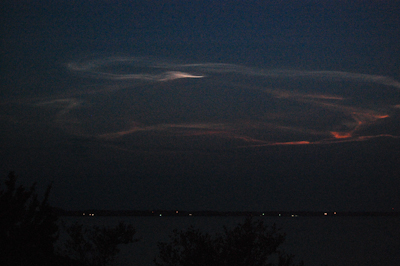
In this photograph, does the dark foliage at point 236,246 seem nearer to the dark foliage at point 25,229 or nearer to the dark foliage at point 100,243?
the dark foliage at point 25,229

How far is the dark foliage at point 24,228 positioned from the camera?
16.4 m

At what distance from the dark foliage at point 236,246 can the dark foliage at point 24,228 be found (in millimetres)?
6741

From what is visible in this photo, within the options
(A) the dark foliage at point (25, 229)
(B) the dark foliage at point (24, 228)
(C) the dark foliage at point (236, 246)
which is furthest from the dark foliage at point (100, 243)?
(C) the dark foliage at point (236, 246)

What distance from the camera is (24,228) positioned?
18.1m

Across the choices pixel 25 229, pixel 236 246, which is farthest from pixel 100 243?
pixel 236 246

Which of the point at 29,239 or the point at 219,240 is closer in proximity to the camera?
the point at 219,240

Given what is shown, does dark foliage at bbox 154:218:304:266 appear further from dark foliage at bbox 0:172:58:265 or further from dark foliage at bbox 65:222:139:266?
dark foliage at bbox 65:222:139:266

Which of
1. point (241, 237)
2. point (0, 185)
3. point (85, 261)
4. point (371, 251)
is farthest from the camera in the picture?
point (371, 251)

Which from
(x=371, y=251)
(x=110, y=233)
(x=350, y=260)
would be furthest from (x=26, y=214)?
(x=371, y=251)

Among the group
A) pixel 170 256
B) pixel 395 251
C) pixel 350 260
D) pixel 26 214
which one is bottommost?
pixel 170 256

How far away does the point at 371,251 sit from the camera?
3450 inches

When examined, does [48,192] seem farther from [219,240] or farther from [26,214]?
[219,240]

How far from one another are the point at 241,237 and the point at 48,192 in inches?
387

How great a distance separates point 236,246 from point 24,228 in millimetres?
9781
